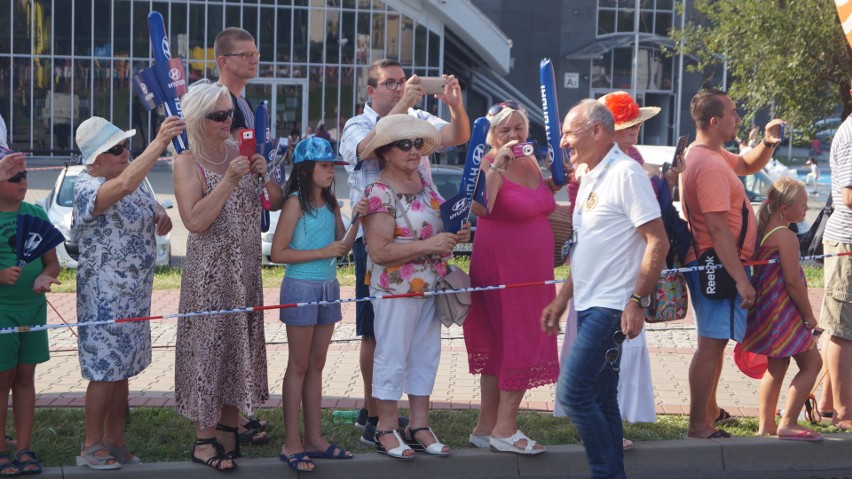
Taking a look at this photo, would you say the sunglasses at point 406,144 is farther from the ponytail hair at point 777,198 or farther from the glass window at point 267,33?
the glass window at point 267,33

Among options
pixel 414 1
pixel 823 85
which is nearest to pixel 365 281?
pixel 823 85

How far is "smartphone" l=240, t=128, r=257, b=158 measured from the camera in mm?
5816

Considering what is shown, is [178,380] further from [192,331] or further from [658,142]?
[658,142]

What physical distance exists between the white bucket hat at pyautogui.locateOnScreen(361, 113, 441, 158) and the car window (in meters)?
10.8

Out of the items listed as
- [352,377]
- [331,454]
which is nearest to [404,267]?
[331,454]

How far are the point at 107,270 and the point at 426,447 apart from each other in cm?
203

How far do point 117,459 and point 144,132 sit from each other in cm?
3360

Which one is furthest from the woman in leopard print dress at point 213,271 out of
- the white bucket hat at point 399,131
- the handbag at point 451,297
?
the handbag at point 451,297

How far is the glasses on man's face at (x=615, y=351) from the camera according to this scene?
17.1 feet

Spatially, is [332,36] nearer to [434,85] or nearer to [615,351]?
[434,85]

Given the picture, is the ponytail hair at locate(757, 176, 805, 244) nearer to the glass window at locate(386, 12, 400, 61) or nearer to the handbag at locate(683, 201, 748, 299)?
the handbag at locate(683, 201, 748, 299)

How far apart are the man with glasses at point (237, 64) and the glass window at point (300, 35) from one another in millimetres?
33009

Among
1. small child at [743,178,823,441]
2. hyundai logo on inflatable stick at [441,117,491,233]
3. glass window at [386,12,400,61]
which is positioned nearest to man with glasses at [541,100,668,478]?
hyundai logo on inflatable stick at [441,117,491,233]

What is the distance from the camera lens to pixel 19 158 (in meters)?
5.79
